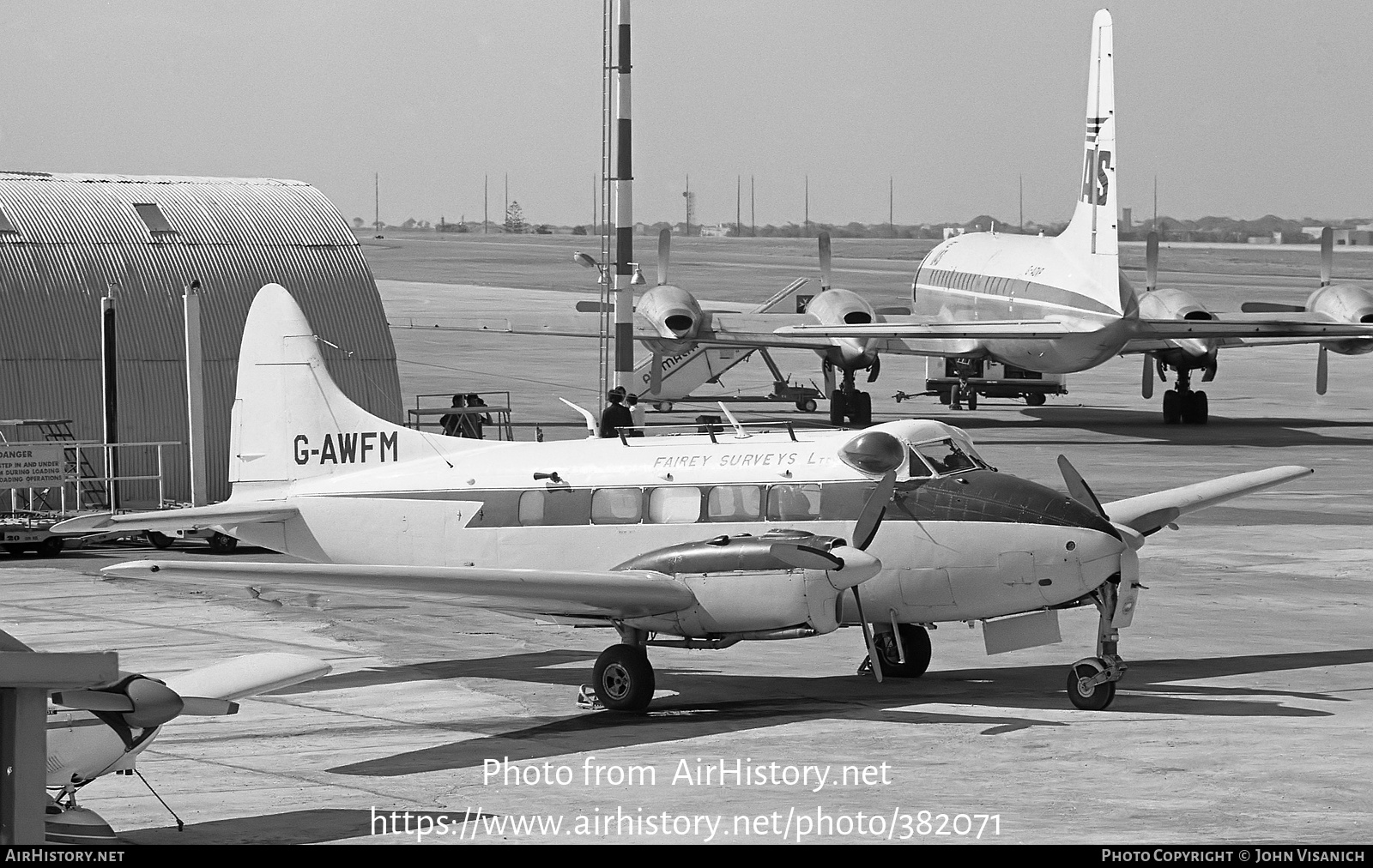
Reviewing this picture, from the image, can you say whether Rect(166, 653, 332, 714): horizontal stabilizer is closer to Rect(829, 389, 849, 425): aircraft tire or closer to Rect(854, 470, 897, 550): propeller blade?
Rect(854, 470, 897, 550): propeller blade

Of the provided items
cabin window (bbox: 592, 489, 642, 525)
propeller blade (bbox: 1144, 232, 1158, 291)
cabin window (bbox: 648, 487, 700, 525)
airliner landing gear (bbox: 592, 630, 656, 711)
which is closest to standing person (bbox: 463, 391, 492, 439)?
cabin window (bbox: 592, 489, 642, 525)

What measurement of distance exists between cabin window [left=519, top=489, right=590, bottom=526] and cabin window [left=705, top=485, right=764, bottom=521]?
4.25 ft

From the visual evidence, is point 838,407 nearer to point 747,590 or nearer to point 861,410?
point 861,410

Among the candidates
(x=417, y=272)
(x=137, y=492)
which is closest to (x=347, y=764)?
(x=137, y=492)

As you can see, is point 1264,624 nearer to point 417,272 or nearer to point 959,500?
point 959,500

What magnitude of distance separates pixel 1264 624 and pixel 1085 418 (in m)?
30.4

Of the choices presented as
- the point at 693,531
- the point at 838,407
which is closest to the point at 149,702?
the point at 693,531

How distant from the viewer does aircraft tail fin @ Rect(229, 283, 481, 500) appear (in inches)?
756

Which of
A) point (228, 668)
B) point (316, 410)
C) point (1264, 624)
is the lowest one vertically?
point (1264, 624)

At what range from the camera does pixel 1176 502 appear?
18.8 meters

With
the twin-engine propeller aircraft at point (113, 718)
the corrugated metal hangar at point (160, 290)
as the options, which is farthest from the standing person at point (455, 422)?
the twin-engine propeller aircraft at point (113, 718)

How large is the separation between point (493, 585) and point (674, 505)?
8.18 feet

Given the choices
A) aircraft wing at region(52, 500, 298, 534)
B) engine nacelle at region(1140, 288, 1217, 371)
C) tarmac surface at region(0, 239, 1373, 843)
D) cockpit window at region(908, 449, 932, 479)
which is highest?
engine nacelle at region(1140, 288, 1217, 371)
